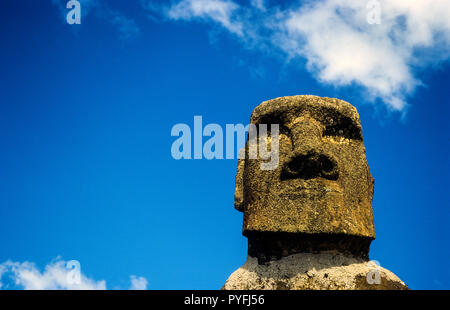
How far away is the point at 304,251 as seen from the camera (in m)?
4.72

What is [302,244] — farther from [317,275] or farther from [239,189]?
[239,189]

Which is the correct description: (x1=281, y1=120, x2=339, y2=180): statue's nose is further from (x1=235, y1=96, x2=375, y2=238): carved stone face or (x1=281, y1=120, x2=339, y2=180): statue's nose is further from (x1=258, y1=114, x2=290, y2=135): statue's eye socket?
(x1=258, y1=114, x2=290, y2=135): statue's eye socket

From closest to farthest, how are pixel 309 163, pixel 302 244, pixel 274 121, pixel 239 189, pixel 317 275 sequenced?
pixel 317 275
pixel 302 244
pixel 309 163
pixel 274 121
pixel 239 189

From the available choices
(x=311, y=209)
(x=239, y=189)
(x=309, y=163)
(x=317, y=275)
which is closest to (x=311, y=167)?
(x=309, y=163)

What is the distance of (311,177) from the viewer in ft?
15.8

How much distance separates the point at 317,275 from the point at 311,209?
0.62m

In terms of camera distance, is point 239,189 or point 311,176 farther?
point 239,189

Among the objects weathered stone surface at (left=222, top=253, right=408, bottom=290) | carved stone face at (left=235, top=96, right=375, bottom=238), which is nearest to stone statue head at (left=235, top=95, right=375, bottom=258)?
carved stone face at (left=235, top=96, right=375, bottom=238)

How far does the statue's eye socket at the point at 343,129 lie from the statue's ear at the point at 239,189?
1.15 m

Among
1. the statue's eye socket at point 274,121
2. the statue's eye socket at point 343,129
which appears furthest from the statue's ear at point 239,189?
the statue's eye socket at point 343,129

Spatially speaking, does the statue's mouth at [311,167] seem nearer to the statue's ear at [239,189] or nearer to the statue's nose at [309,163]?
the statue's nose at [309,163]

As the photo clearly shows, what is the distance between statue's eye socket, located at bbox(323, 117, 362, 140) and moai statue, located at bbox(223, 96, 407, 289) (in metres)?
0.01

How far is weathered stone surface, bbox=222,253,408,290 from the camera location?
453 cm
